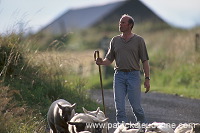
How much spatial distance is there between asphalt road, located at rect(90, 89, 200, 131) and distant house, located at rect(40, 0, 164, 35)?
35776 mm

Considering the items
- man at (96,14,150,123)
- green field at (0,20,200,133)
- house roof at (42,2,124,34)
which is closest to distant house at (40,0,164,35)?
house roof at (42,2,124,34)

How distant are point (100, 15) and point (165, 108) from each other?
153ft

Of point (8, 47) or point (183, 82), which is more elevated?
point (8, 47)

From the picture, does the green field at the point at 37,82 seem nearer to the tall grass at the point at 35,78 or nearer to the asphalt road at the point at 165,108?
the tall grass at the point at 35,78

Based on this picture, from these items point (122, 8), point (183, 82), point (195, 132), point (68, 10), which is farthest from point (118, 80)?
point (68, 10)

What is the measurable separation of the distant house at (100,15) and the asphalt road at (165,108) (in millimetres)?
35776

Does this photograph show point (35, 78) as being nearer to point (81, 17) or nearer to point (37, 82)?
point (37, 82)

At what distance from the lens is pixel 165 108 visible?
654 inches

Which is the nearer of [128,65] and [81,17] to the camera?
[128,65]

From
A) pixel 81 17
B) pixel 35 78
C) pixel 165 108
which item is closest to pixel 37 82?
pixel 35 78

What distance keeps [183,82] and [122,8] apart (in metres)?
39.9

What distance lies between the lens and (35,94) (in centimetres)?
1504

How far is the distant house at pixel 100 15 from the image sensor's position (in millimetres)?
58844

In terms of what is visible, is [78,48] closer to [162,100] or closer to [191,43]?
[191,43]
